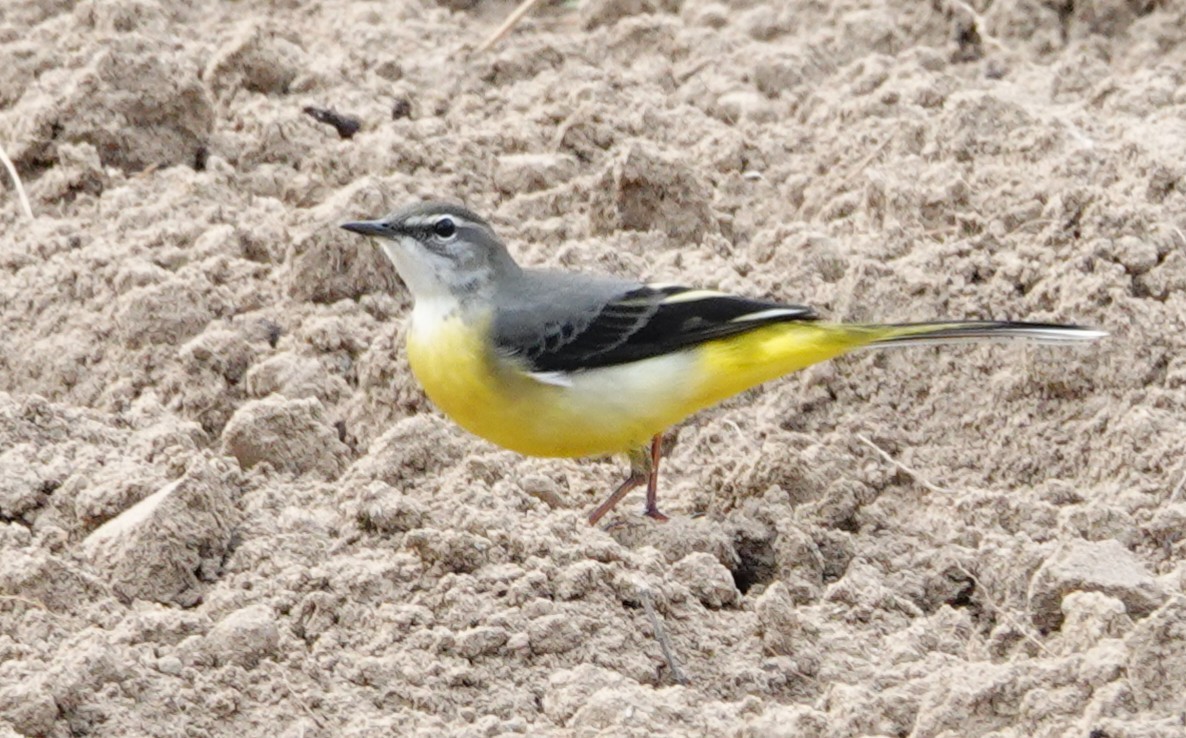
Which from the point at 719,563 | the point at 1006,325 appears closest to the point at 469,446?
the point at 719,563

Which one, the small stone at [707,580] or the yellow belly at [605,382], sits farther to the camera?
the yellow belly at [605,382]

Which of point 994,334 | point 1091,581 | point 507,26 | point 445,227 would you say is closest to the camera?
point 1091,581

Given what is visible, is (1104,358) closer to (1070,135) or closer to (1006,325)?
(1006,325)

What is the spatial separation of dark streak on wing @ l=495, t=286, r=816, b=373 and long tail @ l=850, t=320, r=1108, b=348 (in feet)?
0.85

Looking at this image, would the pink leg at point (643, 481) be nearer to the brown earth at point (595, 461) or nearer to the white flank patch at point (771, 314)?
the brown earth at point (595, 461)

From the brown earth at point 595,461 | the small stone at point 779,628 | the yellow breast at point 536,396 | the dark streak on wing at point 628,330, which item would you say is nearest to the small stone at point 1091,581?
the brown earth at point 595,461

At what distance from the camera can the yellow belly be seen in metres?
6.40

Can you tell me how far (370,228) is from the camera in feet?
21.7

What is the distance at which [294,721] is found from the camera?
4934 mm

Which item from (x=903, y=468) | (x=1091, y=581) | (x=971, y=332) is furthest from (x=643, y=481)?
(x=1091, y=581)

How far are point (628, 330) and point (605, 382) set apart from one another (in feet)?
0.64

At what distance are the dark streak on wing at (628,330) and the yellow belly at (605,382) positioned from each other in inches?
1.4

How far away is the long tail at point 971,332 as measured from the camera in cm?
634

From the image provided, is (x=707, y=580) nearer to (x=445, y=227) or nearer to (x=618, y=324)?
(x=618, y=324)
